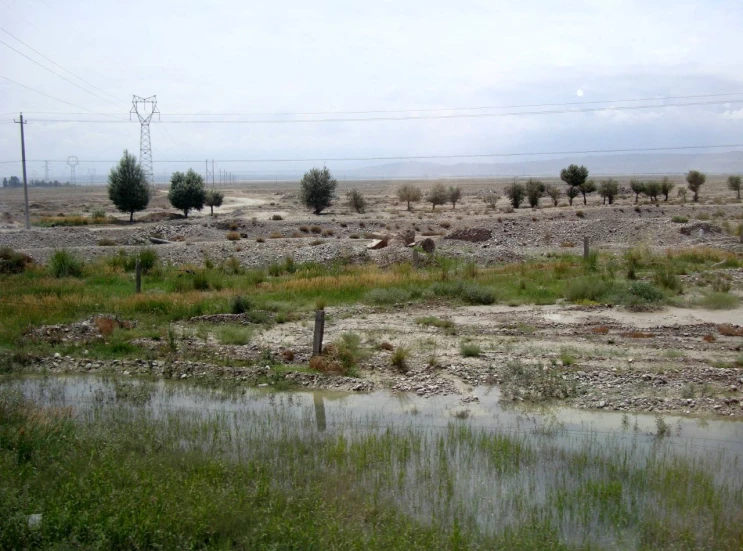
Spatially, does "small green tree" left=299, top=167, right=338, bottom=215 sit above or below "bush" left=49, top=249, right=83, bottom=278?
above

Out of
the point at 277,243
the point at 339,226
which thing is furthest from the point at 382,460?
the point at 339,226

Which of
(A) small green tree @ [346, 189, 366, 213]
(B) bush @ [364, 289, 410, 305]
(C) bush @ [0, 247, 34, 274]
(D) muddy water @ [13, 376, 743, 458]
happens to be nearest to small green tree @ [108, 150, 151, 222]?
(A) small green tree @ [346, 189, 366, 213]

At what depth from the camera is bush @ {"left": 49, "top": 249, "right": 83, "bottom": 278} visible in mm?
30859

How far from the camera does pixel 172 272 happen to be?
103ft

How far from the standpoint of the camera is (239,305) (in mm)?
22797

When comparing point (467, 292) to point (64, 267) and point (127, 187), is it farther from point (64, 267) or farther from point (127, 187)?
point (127, 187)

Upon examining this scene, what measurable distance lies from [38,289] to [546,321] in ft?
58.9

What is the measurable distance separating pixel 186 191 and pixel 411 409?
60469mm

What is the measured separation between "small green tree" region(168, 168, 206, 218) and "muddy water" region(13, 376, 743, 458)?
184 feet

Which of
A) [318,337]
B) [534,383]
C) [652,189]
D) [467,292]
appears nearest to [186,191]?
[652,189]

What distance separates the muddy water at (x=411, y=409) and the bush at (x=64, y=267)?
1496 cm

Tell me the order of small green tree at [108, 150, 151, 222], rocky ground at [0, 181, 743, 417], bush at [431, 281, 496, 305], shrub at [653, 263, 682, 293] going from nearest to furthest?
rocky ground at [0, 181, 743, 417] → bush at [431, 281, 496, 305] → shrub at [653, 263, 682, 293] → small green tree at [108, 150, 151, 222]

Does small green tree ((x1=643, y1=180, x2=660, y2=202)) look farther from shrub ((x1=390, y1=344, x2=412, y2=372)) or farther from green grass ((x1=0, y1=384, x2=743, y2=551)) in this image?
green grass ((x1=0, y1=384, x2=743, y2=551))

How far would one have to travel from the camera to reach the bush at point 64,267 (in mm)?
30859
